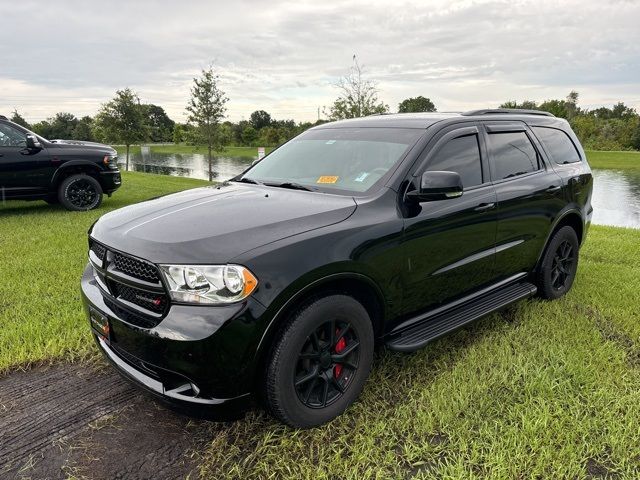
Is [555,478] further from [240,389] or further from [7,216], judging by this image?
[7,216]

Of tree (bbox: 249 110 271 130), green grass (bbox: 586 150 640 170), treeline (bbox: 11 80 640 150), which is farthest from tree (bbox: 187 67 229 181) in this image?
tree (bbox: 249 110 271 130)

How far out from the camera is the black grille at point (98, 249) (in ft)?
8.73

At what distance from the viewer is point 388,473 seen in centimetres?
228

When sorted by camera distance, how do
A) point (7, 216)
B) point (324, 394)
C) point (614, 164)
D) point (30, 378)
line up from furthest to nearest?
point (614, 164)
point (7, 216)
point (30, 378)
point (324, 394)

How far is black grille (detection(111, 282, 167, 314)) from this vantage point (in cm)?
228

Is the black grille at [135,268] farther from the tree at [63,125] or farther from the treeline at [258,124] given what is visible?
the tree at [63,125]

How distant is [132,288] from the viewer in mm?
2416

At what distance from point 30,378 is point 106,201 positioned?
7.76 metres

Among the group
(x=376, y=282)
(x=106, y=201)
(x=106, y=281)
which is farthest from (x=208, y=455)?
(x=106, y=201)

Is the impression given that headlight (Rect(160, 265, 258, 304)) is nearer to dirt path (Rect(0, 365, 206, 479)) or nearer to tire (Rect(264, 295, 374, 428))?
tire (Rect(264, 295, 374, 428))

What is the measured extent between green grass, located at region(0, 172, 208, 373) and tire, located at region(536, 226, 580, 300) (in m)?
3.86

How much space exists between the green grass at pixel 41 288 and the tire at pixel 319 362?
1.89 m

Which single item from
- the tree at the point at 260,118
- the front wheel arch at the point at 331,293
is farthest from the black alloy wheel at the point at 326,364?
the tree at the point at 260,118

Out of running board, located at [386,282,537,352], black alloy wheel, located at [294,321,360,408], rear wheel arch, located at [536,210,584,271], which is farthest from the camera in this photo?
rear wheel arch, located at [536,210,584,271]
